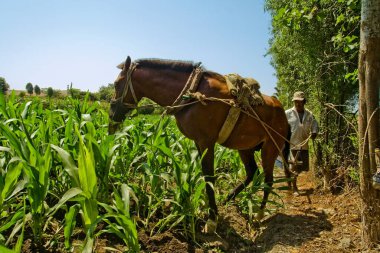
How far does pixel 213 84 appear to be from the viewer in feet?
12.0

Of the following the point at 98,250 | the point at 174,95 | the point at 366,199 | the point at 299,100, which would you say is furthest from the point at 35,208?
the point at 299,100

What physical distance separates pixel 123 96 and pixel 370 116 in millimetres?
2585

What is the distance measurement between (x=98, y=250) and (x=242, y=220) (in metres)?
1.82

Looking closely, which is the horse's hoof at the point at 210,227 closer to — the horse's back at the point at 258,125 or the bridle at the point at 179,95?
the horse's back at the point at 258,125

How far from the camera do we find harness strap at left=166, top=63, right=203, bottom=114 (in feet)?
11.6

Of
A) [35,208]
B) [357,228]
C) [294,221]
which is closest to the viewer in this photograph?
[35,208]

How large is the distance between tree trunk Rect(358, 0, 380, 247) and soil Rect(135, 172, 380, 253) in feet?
0.77

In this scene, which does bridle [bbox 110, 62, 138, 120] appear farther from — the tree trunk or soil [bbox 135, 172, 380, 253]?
the tree trunk

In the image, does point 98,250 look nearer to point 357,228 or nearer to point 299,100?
point 357,228

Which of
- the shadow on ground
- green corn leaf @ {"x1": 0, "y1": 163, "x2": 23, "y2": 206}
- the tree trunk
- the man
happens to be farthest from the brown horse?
green corn leaf @ {"x1": 0, "y1": 163, "x2": 23, "y2": 206}

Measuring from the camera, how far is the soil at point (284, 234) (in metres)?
2.92

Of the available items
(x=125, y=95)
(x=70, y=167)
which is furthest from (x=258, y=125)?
(x=70, y=167)

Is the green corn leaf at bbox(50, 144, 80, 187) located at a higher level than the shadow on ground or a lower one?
higher

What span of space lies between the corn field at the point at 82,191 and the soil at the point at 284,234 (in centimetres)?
13
